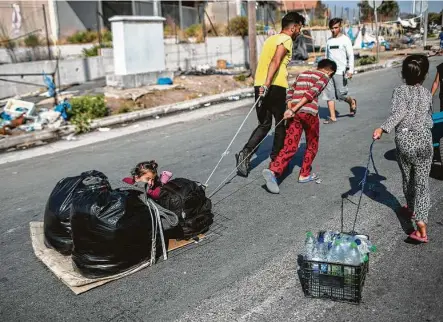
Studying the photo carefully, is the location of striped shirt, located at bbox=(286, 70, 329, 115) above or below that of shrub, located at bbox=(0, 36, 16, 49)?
below

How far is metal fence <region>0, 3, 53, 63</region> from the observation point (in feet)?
53.8

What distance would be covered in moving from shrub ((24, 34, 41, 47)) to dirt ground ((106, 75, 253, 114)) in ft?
19.8

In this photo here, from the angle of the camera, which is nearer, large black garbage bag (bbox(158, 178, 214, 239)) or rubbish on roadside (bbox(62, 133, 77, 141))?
large black garbage bag (bbox(158, 178, 214, 239))

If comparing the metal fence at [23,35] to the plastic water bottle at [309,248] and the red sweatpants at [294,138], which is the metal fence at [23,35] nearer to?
the red sweatpants at [294,138]

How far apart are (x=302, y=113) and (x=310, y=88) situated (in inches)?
11.8

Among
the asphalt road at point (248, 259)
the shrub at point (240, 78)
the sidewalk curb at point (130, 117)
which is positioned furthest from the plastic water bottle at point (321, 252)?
the shrub at point (240, 78)

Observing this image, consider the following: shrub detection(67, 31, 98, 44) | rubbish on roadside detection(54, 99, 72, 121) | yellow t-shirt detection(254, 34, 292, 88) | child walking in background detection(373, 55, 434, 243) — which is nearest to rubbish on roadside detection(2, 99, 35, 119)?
rubbish on roadside detection(54, 99, 72, 121)

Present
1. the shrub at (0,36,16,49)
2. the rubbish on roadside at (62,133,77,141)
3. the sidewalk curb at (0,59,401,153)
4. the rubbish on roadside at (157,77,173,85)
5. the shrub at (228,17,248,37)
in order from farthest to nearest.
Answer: the shrub at (228,17,248,37) → the shrub at (0,36,16,49) → the rubbish on roadside at (157,77,173,85) → the rubbish on roadside at (62,133,77,141) → the sidewalk curb at (0,59,401,153)

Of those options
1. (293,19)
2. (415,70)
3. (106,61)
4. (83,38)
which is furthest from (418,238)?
(83,38)

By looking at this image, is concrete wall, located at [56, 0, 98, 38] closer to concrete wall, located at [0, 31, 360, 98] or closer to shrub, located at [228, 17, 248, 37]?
concrete wall, located at [0, 31, 360, 98]

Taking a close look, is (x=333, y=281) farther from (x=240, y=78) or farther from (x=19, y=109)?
(x=240, y=78)

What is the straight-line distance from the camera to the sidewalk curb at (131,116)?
8.77 meters

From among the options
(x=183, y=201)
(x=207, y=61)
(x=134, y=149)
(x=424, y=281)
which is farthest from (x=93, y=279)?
(x=207, y=61)

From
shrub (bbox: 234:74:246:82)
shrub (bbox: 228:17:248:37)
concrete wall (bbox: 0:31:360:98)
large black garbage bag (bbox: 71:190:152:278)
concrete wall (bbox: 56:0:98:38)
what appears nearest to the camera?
large black garbage bag (bbox: 71:190:152:278)
